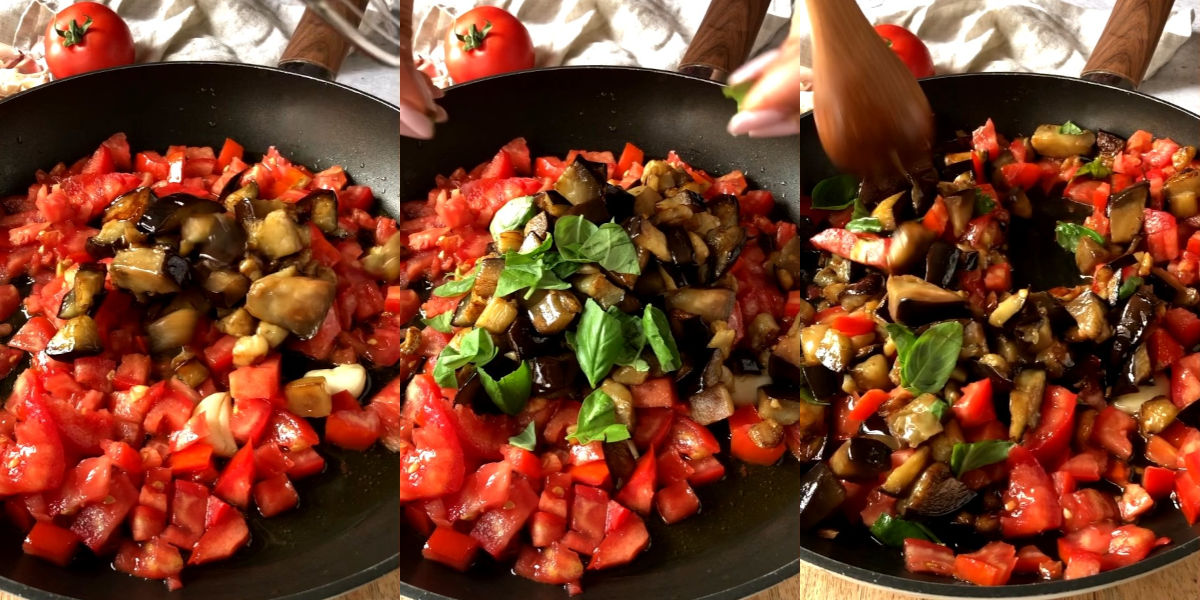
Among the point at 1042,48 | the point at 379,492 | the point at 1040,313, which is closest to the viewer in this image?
the point at 379,492

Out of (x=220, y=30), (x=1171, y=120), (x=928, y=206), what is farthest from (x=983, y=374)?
(x=220, y=30)

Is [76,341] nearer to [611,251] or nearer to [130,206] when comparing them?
[130,206]

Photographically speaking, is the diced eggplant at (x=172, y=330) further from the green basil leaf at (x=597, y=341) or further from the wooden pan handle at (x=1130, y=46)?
the wooden pan handle at (x=1130, y=46)

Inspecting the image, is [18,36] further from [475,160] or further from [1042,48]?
[1042,48]

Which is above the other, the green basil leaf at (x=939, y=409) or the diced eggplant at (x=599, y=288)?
the diced eggplant at (x=599, y=288)

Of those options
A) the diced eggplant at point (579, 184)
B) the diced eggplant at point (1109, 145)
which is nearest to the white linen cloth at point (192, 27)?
the diced eggplant at point (579, 184)

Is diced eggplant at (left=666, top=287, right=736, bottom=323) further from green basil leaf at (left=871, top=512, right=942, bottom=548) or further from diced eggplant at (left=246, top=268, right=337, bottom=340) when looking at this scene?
diced eggplant at (left=246, top=268, right=337, bottom=340)
